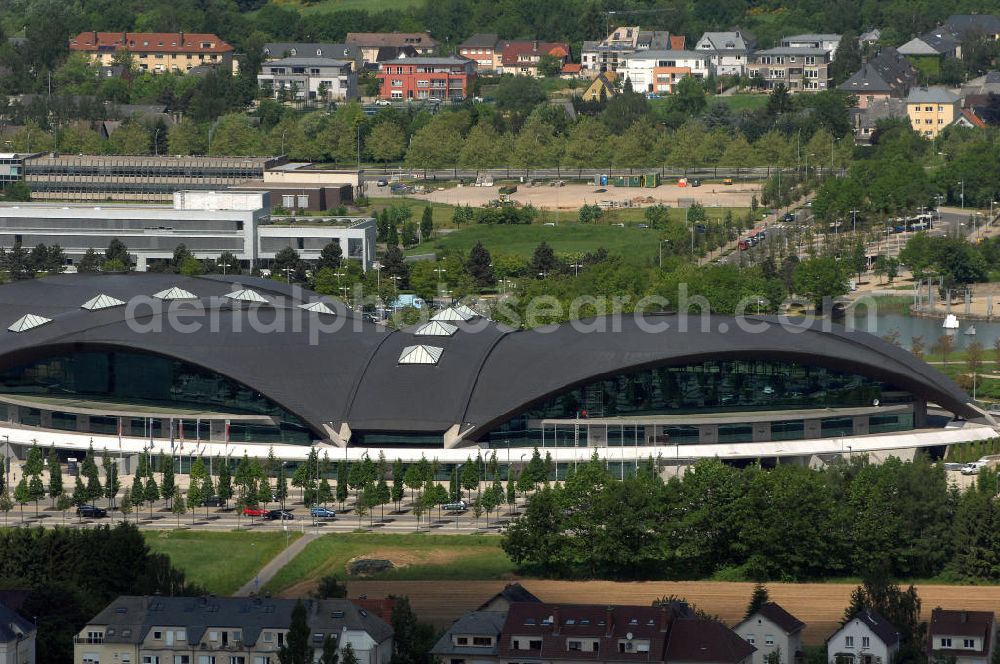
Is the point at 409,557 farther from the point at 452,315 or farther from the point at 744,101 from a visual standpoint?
the point at 744,101

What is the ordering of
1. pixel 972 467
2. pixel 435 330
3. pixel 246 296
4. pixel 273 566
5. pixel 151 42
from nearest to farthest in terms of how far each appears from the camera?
pixel 273 566 → pixel 972 467 → pixel 435 330 → pixel 246 296 → pixel 151 42

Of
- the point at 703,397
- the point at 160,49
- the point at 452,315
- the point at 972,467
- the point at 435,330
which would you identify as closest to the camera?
the point at 972,467

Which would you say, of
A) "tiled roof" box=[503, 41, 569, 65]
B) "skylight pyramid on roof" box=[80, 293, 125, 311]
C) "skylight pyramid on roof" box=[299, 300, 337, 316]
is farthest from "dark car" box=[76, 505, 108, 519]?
"tiled roof" box=[503, 41, 569, 65]

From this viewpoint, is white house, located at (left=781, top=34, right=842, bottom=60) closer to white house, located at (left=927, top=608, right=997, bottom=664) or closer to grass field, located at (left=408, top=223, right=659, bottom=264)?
grass field, located at (left=408, top=223, right=659, bottom=264)

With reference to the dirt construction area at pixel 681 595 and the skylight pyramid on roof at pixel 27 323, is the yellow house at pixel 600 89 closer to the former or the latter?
the skylight pyramid on roof at pixel 27 323

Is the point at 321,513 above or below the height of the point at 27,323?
below

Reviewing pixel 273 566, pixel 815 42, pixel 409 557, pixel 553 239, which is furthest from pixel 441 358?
pixel 815 42
